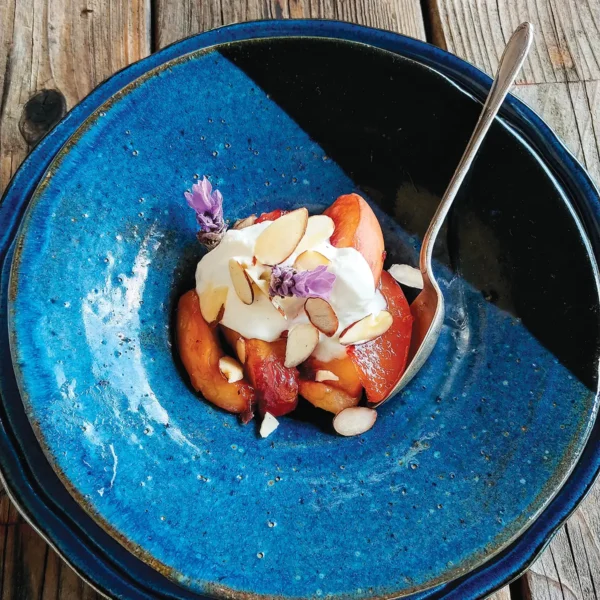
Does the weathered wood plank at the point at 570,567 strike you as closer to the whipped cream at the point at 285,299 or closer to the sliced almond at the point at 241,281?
the whipped cream at the point at 285,299

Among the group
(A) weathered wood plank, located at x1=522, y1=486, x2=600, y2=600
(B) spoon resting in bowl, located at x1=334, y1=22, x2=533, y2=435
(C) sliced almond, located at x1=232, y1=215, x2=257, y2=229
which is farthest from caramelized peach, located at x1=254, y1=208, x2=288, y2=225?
(A) weathered wood plank, located at x1=522, y1=486, x2=600, y2=600

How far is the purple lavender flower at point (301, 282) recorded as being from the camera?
925mm

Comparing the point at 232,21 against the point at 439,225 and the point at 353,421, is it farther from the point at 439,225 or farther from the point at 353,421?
the point at 353,421

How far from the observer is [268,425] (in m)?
1.01

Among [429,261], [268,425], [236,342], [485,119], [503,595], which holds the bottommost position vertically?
[503,595]

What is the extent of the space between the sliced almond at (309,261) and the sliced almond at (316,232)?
Answer: 2cm

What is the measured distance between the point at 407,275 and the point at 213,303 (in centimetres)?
33

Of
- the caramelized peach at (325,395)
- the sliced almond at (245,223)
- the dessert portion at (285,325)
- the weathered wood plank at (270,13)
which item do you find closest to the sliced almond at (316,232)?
the dessert portion at (285,325)

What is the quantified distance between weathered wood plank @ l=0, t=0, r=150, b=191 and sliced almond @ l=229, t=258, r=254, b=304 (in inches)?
22.7

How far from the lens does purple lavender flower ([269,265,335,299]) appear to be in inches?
36.4

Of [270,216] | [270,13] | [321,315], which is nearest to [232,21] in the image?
[270,13]

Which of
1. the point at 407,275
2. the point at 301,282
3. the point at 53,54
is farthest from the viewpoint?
the point at 53,54

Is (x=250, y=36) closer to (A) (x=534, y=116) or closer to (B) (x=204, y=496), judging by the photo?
(A) (x=534, y=116)

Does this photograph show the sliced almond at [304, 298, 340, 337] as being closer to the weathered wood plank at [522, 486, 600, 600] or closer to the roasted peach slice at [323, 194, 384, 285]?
the roasted peach slice at [323, 194, 384, 285]
